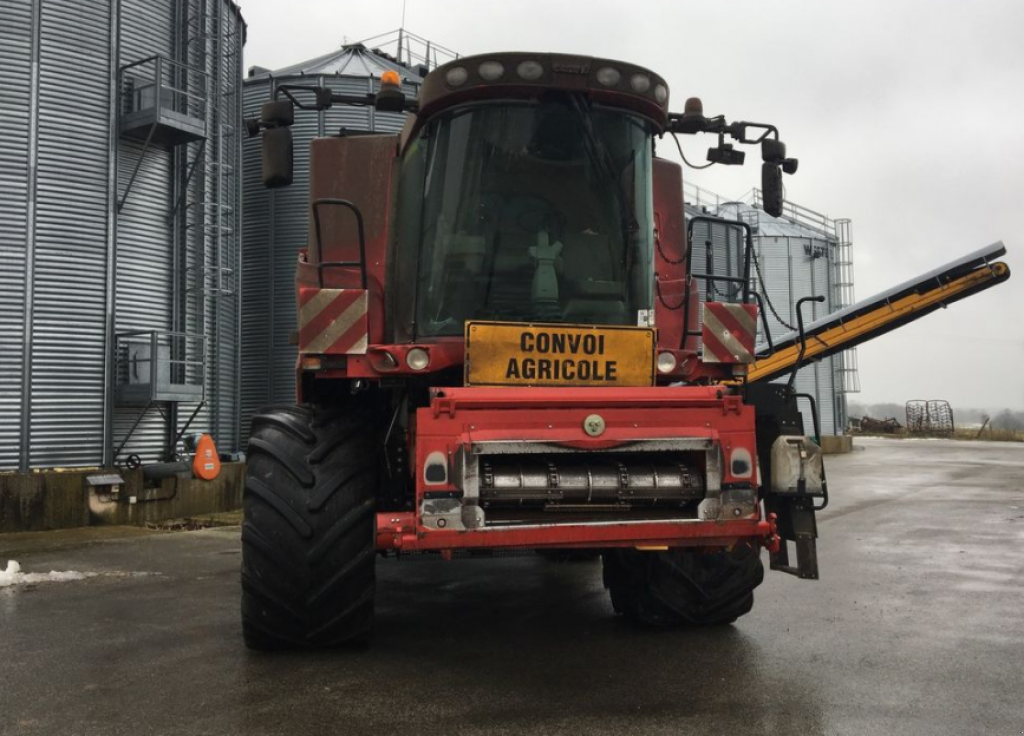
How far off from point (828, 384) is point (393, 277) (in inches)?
1238

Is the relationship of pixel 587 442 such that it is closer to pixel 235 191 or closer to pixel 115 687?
pixel 115 687

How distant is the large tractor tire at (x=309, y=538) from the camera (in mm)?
4570

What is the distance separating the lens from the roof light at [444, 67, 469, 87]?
4.82m

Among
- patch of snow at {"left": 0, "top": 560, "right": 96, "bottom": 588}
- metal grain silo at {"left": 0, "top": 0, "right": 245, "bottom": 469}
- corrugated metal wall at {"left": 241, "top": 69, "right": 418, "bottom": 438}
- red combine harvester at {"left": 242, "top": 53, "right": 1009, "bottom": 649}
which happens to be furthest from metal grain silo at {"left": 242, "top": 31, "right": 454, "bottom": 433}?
red combine harvester at {"left": 242, "top": 53, "right": 1009, "bottom": 649}

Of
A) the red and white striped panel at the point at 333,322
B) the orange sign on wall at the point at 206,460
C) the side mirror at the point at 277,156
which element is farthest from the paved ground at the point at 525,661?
the orange sign on wall at the point at 206,460

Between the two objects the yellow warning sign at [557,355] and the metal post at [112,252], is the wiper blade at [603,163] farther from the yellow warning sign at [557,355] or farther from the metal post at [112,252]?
the metal post at [112,252]

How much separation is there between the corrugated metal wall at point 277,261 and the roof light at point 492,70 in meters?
12.8

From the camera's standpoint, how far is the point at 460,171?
16.2ft

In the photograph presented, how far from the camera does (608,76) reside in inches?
192

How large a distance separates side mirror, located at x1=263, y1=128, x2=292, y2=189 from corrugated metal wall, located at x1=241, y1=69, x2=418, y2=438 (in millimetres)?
12301

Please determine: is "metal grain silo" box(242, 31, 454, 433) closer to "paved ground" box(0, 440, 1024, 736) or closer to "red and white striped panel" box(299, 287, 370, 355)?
"paved ground" box(0, 440, 1024, 736)

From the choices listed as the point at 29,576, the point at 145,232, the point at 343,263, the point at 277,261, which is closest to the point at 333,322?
the point at 343,263

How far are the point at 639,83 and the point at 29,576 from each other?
664cm

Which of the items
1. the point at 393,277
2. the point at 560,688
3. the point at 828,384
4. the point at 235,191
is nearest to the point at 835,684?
the point at 560,688
